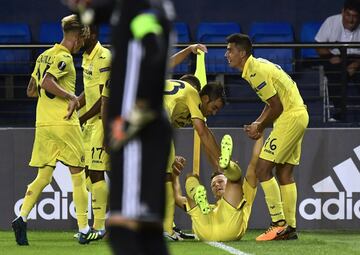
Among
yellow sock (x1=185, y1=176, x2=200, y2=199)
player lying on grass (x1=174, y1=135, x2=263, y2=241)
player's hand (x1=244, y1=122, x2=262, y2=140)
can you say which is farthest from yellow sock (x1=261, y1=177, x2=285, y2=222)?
yellow sock (x1=185, y1=176, x2=200, y2=199)

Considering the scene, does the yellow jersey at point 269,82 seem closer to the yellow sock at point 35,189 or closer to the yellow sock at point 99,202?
the yellow sock at point 99,202

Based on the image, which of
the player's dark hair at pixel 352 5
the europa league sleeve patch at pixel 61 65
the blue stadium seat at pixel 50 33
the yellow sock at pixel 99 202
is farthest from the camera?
the blue stadium seat at pixel 50 33

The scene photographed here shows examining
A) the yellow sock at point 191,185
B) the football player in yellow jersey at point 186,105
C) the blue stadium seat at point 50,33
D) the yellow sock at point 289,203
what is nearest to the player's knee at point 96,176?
the football player in yellow jersey at point 186,105

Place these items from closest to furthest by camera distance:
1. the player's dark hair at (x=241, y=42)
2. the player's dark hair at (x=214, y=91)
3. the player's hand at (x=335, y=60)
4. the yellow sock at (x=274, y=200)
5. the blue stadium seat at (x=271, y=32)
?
the player's dark hair at (x=214, y=91) → the player's dark hair at (x=241, y=42) → the yellow sock at (x=274, y=200) → the player's hand at (x=335, y=60) → the blue stadium seat at (x=271, y=32)

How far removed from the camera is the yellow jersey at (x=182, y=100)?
1066 cm

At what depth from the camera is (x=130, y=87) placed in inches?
188

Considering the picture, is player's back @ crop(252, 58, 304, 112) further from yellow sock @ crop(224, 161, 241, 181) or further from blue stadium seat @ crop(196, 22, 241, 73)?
blue stadium seat @ crop(196, 22, 241, 73)

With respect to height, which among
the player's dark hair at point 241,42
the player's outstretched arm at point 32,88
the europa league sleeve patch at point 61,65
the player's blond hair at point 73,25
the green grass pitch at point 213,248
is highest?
the player's blond hair at point 73,25

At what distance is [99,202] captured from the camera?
423 inches

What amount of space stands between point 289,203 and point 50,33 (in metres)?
5.92

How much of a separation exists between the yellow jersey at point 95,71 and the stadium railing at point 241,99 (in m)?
2.17

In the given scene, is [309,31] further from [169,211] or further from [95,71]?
[169,211]

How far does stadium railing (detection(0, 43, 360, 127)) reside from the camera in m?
13.2

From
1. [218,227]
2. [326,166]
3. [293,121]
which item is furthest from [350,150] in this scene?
[218,227]
